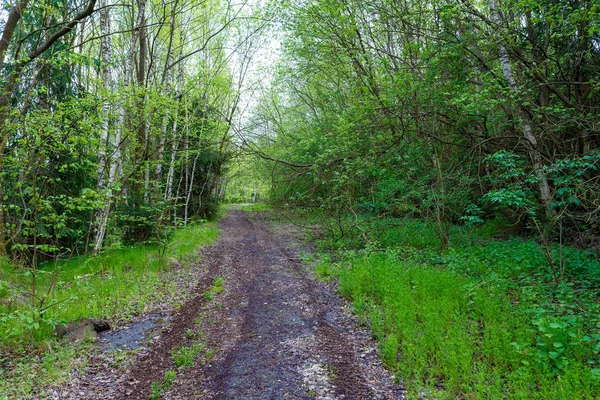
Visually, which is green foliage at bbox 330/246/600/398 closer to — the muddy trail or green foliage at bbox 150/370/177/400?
the muddy trail

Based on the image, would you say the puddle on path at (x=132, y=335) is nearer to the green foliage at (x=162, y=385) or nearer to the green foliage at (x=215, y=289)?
the green foliage at (x=215, y=289)

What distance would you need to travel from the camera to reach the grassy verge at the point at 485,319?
3.36m

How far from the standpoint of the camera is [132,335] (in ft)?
16.8

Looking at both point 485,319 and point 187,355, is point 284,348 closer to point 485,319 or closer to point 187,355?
point 187,355

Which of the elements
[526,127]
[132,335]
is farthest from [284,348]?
[526,127]

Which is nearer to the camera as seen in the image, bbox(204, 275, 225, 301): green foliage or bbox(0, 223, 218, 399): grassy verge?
bbox(0, 223, 218, 399): grassy verge

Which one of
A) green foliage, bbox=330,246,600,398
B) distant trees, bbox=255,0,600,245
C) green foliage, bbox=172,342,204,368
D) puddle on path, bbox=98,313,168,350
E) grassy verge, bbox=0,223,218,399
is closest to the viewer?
green foliage, bbox=330,246,600,398

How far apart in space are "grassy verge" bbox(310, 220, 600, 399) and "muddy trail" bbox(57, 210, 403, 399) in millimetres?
394

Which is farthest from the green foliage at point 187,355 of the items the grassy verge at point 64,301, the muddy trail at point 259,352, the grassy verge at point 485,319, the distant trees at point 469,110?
the distant trees at point 469,110

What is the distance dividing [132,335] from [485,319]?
5.16m

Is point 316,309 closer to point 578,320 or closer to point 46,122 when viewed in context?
point 578,320

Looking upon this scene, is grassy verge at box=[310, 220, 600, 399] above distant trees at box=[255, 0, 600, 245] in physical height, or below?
below

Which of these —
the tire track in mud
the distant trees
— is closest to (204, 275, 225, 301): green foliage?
the tire track in mud

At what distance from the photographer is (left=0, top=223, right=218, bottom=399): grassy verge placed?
12.9 feet
